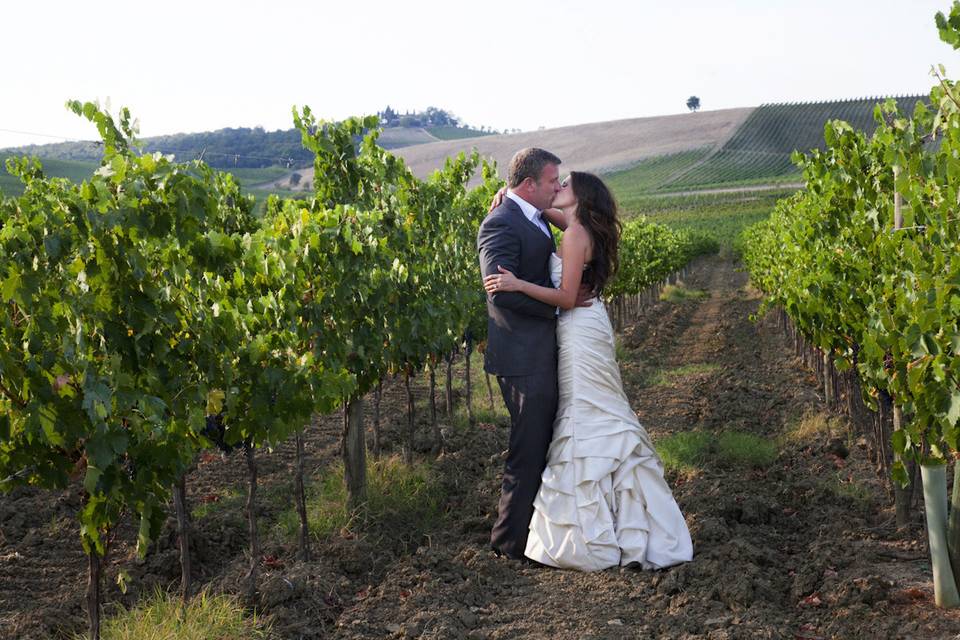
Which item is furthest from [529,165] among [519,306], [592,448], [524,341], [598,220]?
[592,448]

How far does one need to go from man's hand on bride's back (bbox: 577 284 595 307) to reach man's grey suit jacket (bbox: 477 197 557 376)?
0.15 m

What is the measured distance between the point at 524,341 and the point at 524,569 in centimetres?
117

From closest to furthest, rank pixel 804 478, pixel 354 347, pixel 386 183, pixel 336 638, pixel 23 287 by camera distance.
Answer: pixel 23 287 < pixel 336 638 < pixel 354 347 < pixel 804 478 < pixel 386 183

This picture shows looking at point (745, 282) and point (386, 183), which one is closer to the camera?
point (386, 183)

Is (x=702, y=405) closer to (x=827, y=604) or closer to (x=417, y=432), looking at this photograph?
(x=417, y=432)

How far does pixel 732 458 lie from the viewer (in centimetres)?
706

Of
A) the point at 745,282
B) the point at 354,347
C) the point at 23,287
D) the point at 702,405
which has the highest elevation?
the point at 23,287

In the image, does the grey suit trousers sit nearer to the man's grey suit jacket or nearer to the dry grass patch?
the man's grey suit jacket

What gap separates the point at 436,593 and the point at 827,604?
173 centimetres

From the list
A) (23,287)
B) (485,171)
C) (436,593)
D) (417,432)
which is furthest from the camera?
(485,171)

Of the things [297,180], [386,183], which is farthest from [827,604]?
[297,180]

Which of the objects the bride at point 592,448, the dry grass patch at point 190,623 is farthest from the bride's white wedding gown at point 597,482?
the dry grass patch at point 190,623

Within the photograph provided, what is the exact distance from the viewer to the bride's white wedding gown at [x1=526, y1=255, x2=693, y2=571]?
15.1 ft

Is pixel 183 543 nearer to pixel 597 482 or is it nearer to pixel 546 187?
pixel 597 482
